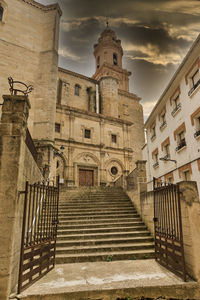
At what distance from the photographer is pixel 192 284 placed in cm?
409

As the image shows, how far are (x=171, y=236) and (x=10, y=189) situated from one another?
409 centimetres

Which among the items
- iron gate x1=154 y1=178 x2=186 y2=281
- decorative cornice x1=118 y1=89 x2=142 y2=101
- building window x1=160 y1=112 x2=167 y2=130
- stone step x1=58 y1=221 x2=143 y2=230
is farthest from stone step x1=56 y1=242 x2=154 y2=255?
decorative cornice x1=118 y1=89 x2=142 y2=101

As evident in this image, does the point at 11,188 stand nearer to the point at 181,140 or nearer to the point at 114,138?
the point at 181,140

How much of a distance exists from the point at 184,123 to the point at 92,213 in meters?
8.24

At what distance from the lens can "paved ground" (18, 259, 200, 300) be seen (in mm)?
3892

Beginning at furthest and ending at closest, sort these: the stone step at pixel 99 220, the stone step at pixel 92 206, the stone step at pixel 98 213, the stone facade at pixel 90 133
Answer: the stone facade at pixel 90 133
the stone step at pixel 92 206
the stone step at pixel 98 213
the stone step at pixel 99 220

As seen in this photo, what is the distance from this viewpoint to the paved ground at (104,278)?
3.89 meters

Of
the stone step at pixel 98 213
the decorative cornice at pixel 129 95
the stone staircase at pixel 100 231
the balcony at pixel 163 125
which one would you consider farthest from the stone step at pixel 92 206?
the decorative cornice at pixel 129 95

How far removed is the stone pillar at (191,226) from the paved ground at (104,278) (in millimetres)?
432

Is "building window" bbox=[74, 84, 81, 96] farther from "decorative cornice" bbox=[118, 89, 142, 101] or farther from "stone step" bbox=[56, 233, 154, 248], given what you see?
"stone step" bbox=[56, 233, 154, 248]

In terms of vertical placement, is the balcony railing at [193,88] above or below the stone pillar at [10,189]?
above

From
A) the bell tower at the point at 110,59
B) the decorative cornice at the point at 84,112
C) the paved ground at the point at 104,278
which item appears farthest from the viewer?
the bell tower at the point at 110,59

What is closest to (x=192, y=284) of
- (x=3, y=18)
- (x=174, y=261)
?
(x=174, y=261)

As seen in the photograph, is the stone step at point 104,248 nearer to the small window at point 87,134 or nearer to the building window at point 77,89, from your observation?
the small window at point 87,134
